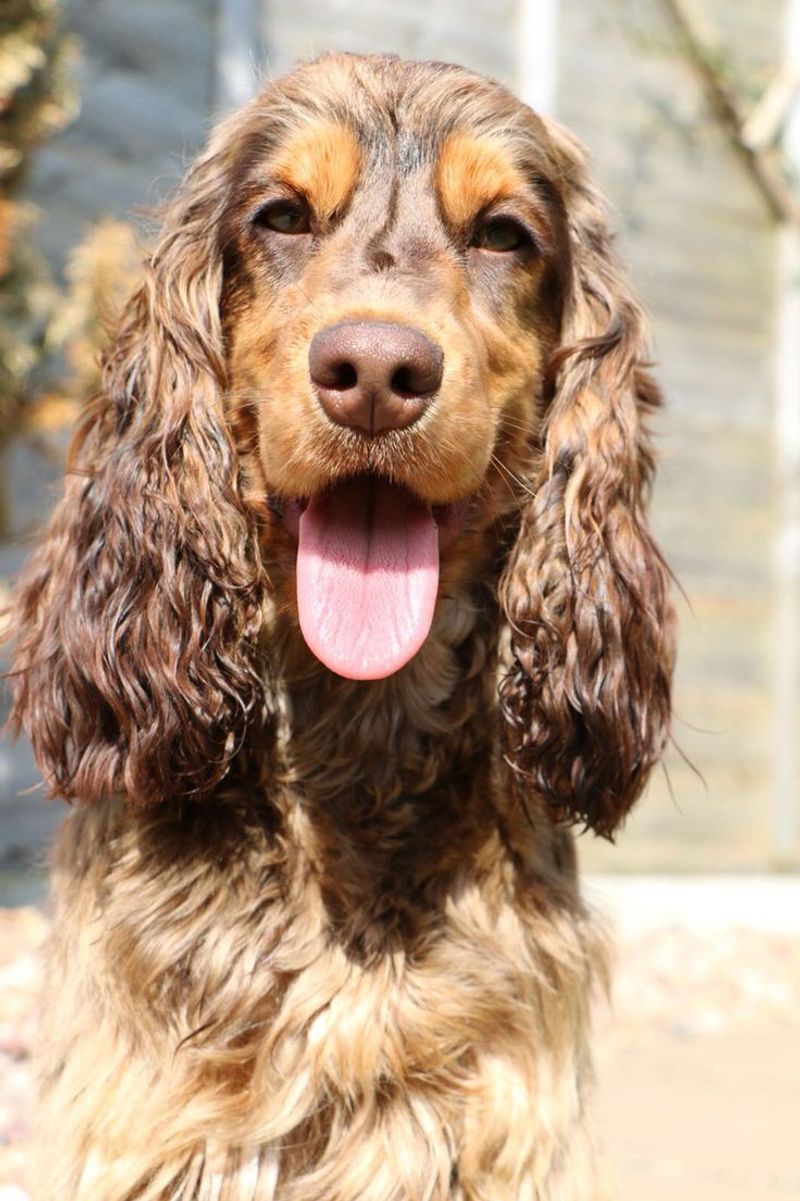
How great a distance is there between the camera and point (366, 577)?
7.86 ft

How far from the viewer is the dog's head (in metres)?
2.42

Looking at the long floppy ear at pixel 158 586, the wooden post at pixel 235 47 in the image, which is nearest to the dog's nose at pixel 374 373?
the long floppy ear at pixel 158 586

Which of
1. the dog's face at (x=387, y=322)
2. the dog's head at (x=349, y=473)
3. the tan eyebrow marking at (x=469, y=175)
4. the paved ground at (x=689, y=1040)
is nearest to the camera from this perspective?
the dog's face at (x=387, y=322)

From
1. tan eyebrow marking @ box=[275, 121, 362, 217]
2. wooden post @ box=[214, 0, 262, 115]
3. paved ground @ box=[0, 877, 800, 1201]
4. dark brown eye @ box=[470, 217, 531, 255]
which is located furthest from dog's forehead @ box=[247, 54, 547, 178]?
wooden post @ box=[214, 0, 262, 115]

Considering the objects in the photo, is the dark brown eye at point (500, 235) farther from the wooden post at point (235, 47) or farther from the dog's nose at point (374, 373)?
the wooden post at point (235, 47)

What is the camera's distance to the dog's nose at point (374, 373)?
217 centimetres

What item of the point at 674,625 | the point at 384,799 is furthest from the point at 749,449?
the point at 384,799

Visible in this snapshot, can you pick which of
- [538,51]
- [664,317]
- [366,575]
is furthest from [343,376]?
[664,317]

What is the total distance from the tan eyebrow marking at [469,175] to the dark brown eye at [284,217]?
0.80ft

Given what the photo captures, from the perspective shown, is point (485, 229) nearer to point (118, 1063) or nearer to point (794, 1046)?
point (118, 1063)

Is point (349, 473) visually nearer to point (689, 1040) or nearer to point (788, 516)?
point (689, 1040)

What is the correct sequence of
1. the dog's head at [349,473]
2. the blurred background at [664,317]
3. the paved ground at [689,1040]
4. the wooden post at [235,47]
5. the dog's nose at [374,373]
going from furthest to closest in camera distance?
the wooden post at [235,47]
the blurred background at [664,317]
the paved ground at [689,1040]
the dog's head at [349,473]
the dog's nose at [374,373]

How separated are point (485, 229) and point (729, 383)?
486cm

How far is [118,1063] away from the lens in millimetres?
2424
